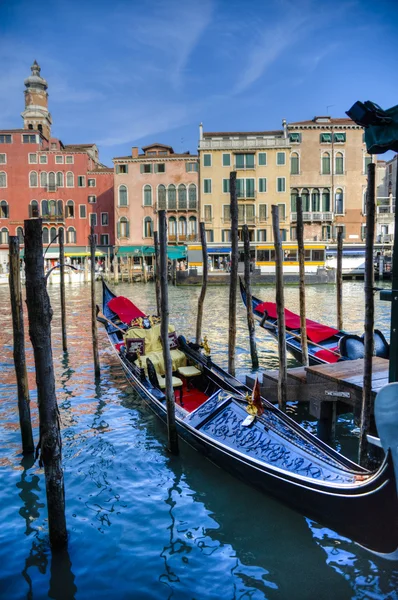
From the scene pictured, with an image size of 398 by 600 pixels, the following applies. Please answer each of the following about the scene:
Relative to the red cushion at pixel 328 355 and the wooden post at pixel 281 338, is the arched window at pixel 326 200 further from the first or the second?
the wooden post at pixel 281 338

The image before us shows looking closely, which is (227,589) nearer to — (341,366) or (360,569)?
(360,569)

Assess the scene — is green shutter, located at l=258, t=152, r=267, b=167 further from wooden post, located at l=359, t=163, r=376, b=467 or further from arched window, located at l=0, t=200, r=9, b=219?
wooden post, located at l=359, t=163, r=376, b=467

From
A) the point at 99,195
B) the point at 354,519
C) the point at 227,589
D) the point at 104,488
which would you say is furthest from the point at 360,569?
the point at 99,195

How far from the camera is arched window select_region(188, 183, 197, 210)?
1190 inches

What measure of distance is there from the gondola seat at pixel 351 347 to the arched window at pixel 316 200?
25.1 meters

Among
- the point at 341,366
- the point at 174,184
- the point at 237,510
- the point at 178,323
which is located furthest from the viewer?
the point at 174,184


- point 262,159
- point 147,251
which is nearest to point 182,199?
point 147,251

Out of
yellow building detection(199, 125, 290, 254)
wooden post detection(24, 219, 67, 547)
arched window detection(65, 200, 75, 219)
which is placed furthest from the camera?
Result: arched window detection(65, 200, 75, 219)

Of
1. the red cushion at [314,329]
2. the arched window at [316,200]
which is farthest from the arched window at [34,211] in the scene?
the arched window at [316,200]

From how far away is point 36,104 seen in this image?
3581cm

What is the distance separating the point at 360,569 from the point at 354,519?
440 millimetres

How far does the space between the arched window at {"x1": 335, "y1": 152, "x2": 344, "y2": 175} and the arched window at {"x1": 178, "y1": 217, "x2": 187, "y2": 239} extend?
9.47 meters

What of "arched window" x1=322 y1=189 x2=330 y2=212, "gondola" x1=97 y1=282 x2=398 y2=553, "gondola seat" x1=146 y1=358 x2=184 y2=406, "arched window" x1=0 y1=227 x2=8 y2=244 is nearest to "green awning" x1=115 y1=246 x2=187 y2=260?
"arched window" x1=0 y1=227 x2=8 y2=244

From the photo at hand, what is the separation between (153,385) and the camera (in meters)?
5.77
